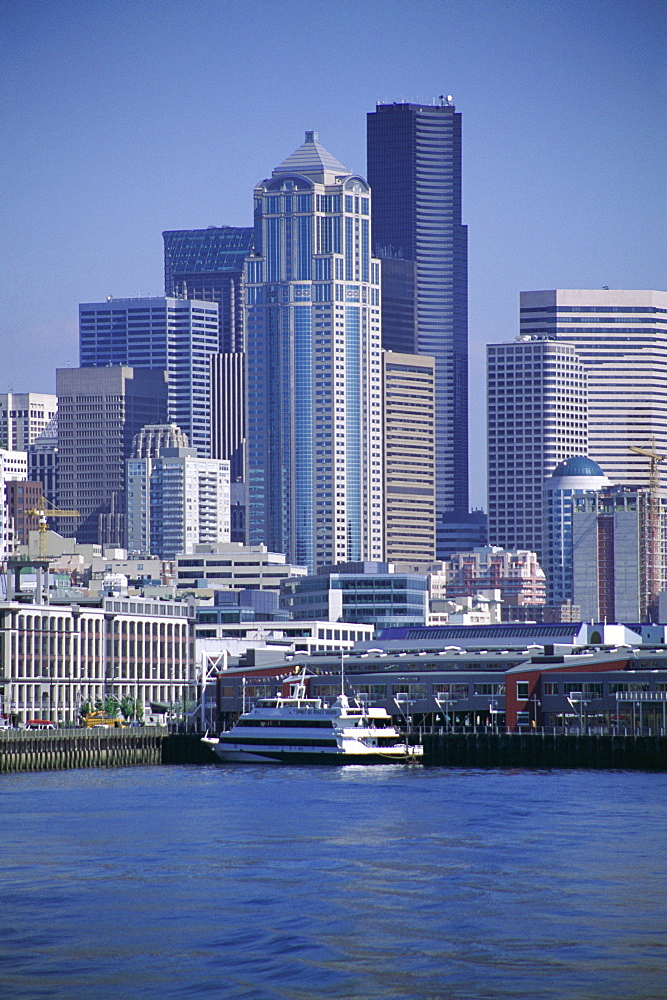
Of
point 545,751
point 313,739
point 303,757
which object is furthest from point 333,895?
point 303,757

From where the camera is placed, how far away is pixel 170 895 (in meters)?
86.0

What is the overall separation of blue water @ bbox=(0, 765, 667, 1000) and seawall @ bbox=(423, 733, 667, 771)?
27.6 metres

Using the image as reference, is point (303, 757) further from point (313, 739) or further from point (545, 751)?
point (545, 751)

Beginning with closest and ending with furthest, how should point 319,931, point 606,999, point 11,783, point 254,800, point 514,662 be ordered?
1. point 606,999
2. point 319,931
3. point 254,800
4. point 11,783
5. point 514,662

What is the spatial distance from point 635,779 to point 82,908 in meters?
71.8

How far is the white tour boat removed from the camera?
166 m

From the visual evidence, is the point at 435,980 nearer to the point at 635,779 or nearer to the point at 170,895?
the point at 170,895

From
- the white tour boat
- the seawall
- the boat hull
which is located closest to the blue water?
the seawall

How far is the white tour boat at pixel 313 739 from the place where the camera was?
545 ft

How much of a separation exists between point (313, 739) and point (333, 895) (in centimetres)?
8170

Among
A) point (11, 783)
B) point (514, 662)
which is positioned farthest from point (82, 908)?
point (514, 662)

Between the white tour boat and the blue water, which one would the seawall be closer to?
the white tour boat

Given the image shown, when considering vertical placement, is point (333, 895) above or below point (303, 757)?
above

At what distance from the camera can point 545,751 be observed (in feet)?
540
